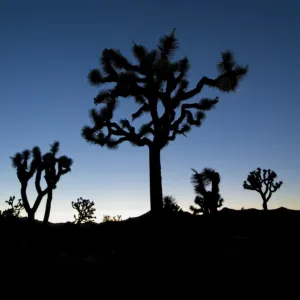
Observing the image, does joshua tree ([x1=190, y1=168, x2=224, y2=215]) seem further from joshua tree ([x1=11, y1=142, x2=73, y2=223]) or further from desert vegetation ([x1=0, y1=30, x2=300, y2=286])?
joshua tree ([x1=11, y1=142, x2=73, y2=223])

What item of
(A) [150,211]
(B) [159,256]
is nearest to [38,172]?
(A) [150,211]

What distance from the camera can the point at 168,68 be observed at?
10016 mm

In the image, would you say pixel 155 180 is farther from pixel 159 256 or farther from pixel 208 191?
pixel 159 256

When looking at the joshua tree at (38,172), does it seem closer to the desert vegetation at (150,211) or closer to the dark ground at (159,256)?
the desert vegetation at (150,211)

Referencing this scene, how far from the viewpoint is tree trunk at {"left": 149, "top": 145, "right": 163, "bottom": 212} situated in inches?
384

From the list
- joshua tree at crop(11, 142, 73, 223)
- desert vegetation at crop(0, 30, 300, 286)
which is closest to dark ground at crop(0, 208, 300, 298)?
desert vegetation at crop(0, 30, 300, 286)

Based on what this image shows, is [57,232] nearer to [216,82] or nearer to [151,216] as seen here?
[151,216]

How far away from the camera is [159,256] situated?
15.6 ft

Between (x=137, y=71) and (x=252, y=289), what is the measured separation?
28.6 feet

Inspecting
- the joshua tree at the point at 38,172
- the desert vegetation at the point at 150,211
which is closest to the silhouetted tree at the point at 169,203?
the desert vegetation at the point at 150,211

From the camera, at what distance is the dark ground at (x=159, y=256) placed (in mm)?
3555

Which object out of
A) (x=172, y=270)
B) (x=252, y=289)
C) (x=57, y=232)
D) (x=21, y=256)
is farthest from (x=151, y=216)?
(x=252, y=289)

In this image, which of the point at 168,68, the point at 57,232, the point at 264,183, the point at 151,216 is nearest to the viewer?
the point at 57,232

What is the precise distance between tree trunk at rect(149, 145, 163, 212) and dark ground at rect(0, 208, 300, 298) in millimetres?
2376
